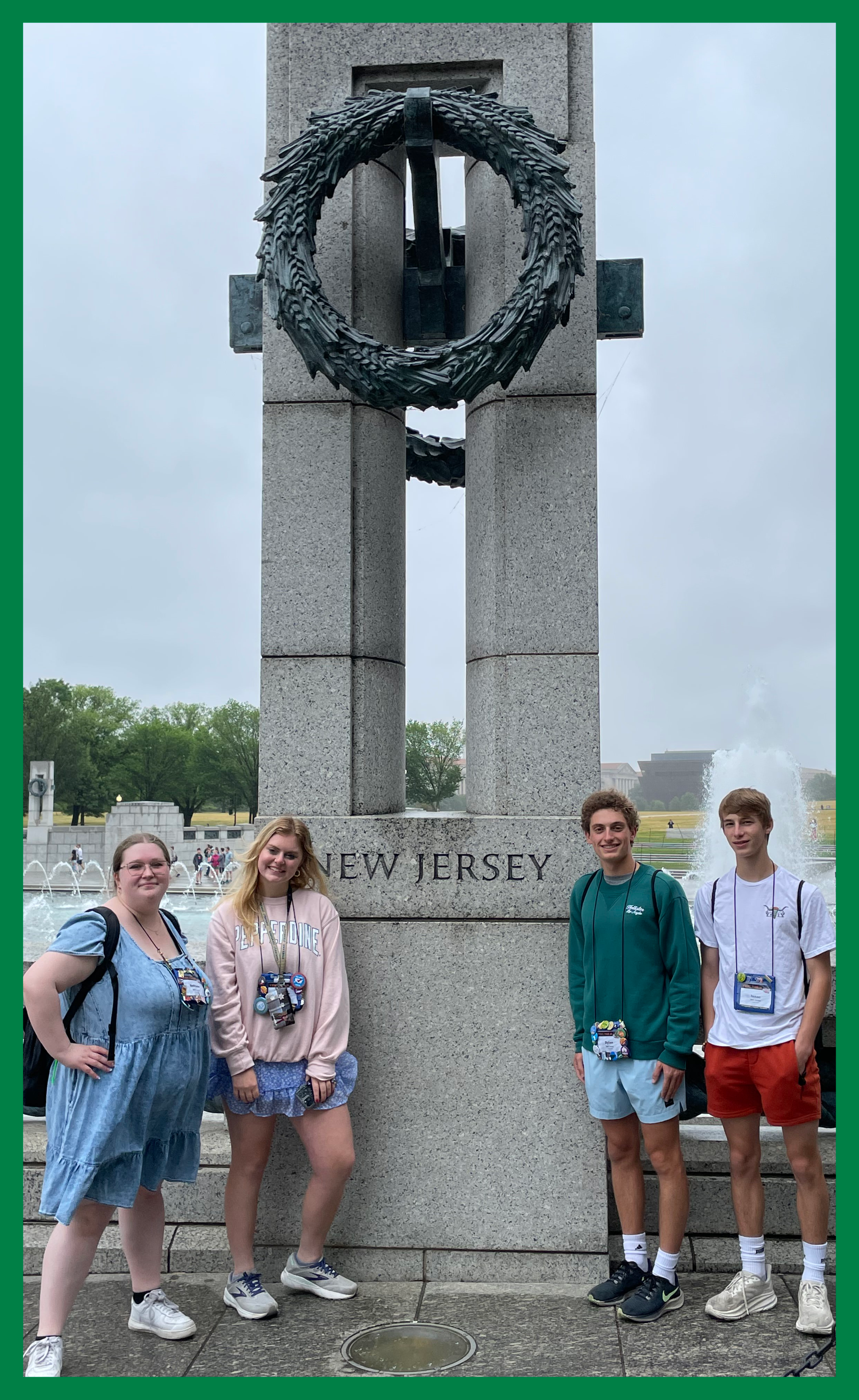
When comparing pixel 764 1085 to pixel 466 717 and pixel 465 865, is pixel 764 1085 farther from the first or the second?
pixel 466 717

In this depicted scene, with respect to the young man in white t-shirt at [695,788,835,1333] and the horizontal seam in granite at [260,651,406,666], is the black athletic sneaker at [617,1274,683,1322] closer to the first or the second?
the young man in white t-shirt at [695,788,835,1333]

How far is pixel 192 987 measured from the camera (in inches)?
150

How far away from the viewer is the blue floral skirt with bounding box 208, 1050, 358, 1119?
4.20 m

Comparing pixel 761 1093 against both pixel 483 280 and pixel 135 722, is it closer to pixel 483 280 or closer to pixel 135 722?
pixel 483 280

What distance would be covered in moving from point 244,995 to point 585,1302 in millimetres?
1874

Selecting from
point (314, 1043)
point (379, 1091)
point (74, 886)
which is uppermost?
→ point (314, 1043)

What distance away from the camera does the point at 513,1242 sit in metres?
4.58

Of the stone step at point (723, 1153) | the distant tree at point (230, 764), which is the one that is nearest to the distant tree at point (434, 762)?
the distant tree at point (230, 764)

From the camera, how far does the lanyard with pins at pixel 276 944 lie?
166 inches

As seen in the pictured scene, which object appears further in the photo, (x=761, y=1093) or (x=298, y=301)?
(x=298, y=301)

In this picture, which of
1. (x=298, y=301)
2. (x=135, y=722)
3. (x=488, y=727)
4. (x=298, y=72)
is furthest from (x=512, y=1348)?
(x=135, y=722)

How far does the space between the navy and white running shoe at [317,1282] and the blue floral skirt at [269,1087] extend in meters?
0.68

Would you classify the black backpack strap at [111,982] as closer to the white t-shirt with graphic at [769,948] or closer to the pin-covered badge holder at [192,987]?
the pin-covered badge holder at [192,987]

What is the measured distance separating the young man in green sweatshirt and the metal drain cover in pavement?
66 cm
